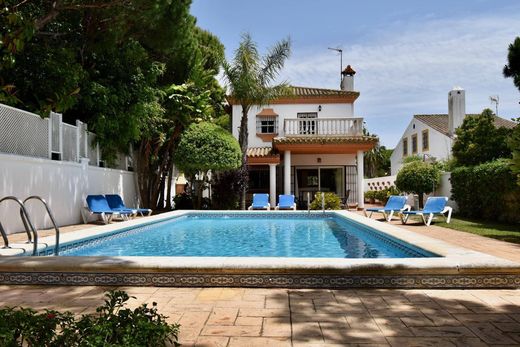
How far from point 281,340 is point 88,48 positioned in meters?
12.1

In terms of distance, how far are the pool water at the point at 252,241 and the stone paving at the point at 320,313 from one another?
219 centimetres

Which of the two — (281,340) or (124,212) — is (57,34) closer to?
(124,212)

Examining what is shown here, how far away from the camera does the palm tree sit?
58.3 feet

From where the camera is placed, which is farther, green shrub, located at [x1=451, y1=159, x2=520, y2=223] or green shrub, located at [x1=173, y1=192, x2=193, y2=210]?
green shrub, located at [x1=173, y1=192, x2=193, y2=210]

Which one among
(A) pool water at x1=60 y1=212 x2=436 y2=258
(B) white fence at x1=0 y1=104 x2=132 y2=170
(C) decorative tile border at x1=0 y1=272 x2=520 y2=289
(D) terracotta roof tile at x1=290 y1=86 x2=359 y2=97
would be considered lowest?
(A) pool water at x1=60 y1=212 x2=436 y2=258

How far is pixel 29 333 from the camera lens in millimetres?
2230

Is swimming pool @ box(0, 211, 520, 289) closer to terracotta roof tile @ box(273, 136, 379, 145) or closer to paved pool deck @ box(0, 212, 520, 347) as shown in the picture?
paved pool deck @ box(0, 212, 520, 347)

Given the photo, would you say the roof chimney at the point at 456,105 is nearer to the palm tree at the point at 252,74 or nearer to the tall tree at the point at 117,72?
the palm tree at the point at 252,74

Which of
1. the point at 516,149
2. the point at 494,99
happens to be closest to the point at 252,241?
the point at 516,149

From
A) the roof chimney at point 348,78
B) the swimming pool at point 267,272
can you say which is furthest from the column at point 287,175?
the swimming pool at point 267,272

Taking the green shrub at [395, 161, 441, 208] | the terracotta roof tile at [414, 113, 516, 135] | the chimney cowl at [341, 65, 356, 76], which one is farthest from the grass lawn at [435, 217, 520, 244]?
the terracotta roof tile at [414, 113, 516, 135]

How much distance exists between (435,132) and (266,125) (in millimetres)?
12566

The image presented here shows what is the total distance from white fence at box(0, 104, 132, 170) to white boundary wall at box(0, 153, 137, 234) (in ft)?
0.96

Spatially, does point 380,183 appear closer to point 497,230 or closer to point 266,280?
point 497,230
